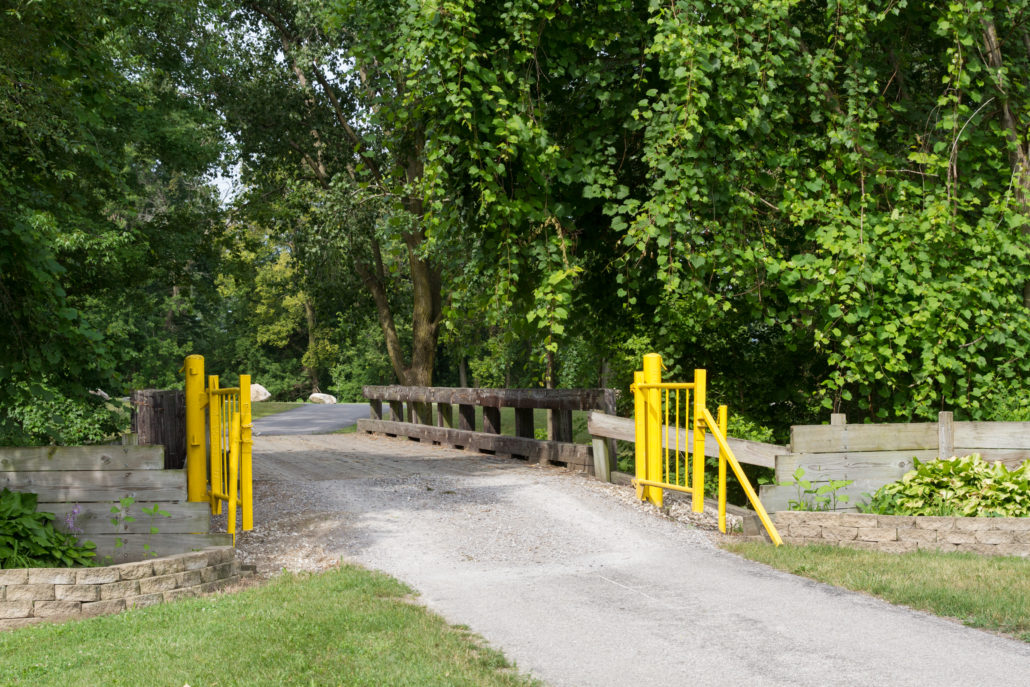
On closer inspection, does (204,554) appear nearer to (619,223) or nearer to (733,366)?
(619,223)

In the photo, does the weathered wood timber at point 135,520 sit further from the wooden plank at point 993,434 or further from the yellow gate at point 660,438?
the wooden plank at point 993,434

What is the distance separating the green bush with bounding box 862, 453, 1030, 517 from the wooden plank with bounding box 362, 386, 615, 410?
11.8 ft

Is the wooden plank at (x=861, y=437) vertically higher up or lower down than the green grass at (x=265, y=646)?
higher up

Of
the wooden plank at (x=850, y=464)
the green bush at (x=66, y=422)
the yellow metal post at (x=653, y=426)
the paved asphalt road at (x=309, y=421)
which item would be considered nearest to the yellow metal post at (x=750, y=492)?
the wooden plank at (x=850, y=464)

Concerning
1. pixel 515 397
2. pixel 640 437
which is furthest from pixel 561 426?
pixel 640 437

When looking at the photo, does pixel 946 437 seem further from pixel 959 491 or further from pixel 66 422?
pixel 66 422

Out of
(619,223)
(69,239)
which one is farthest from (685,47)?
(69,239)

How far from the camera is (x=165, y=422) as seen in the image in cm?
907

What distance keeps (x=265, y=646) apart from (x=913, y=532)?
5421 mm

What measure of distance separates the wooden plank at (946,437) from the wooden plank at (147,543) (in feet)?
22.0

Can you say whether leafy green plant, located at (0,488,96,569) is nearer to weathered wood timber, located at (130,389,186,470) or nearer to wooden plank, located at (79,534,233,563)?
wooden plank, located at (79,534,233,563)

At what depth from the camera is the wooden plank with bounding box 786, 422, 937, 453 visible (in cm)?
902

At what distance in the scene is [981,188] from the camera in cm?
1084

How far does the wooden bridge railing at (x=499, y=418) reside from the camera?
1207cm
